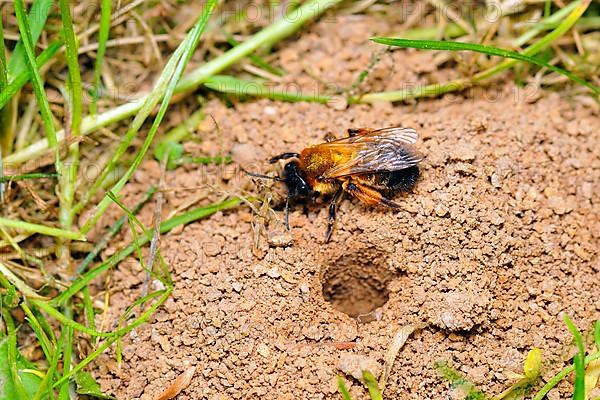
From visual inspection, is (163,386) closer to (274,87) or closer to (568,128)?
(274,87)

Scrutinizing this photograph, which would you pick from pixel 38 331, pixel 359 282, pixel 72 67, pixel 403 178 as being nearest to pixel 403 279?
pixel 359 282

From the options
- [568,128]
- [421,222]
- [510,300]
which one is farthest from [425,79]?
[510,300]

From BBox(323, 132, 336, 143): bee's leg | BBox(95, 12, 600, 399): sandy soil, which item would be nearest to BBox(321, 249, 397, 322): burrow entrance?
BBox(95, 12, 600, 399): sandy soil

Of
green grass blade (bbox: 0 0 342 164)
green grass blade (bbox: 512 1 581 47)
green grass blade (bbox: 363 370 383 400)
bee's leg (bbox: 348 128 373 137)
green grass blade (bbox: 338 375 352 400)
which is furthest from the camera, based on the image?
green grass blade (bbox: 512 1 581 47)

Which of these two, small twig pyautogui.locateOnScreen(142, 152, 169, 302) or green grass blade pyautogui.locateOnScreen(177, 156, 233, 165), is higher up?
green grass blade pyautogui.locateOnScreen(177, 156, 233, 165)

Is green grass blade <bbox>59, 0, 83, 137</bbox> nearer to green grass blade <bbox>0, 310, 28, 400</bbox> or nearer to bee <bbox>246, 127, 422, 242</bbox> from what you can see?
bee <bbox>246, 127, 422, 242</bbox>

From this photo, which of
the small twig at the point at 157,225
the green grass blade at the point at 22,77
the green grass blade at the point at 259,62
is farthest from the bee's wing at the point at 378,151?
the green grass blade at the point at 22,77

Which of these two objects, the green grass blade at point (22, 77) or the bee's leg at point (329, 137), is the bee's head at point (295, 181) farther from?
the green grass blade at point (22, 77)
